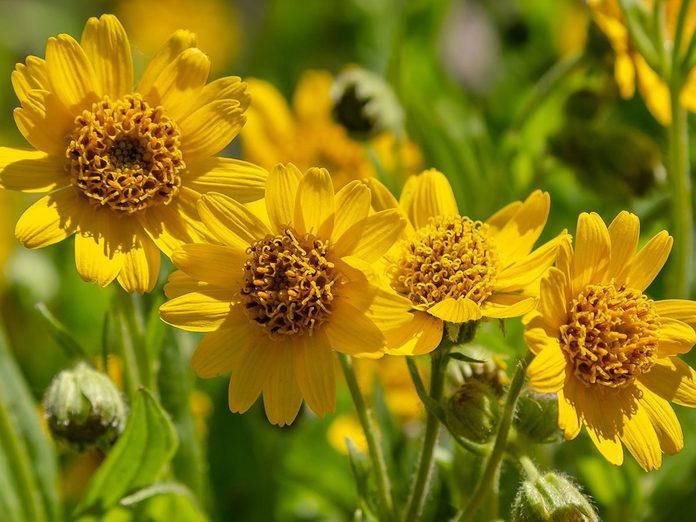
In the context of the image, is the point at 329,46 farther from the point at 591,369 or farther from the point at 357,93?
the point at 591,369

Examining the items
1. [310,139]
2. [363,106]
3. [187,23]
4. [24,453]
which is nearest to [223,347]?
[24,453]

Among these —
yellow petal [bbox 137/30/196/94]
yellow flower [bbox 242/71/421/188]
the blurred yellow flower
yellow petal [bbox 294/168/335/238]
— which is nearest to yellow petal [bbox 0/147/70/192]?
yellow petal [bbox 137/30/196/94]

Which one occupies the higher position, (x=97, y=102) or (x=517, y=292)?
(x=97, y=102)

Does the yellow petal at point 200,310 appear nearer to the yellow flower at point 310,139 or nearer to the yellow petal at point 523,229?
the yellow petal at point 523,229

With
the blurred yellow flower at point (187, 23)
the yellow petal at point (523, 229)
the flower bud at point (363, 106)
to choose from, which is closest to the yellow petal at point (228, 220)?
the yellow petal at point (523, 229)

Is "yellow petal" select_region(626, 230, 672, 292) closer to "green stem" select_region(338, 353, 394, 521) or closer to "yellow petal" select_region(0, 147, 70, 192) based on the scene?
"green stem" select_region(338, 353, 394, 521)

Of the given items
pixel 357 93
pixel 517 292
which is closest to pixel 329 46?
pixel 357 93
